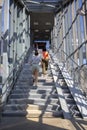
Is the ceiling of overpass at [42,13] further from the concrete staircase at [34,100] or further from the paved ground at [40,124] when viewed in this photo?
→ the paved ground at [40,124]

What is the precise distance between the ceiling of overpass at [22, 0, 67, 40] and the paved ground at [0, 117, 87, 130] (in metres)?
9.31

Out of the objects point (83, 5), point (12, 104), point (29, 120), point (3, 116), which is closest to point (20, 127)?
point (29, 120)

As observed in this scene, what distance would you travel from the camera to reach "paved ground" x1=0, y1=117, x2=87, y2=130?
6410mm

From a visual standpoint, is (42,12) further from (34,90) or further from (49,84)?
(34,90)

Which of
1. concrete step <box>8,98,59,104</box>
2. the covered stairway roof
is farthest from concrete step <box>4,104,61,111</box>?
the covered stairway roof

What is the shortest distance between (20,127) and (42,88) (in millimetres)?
3409

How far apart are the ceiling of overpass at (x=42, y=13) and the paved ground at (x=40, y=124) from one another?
9.31 meters

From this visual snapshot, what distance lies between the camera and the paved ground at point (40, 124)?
641 centimetres

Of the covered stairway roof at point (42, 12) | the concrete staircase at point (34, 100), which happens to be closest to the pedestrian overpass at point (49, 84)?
the concrete staircase at point (34, 100)

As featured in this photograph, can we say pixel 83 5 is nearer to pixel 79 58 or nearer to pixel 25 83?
pixel 79 58

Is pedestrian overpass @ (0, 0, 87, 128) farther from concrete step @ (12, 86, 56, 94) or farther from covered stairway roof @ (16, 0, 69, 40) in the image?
covered stairway roof @ (16, 0, 69, 40)

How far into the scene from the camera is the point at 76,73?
9984 millimetres

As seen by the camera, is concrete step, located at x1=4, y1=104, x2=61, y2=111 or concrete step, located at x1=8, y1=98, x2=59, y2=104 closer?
concrete step, located at x1=4, y1=104, x2=61, y2=111

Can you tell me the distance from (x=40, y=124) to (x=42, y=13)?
12726 mm
